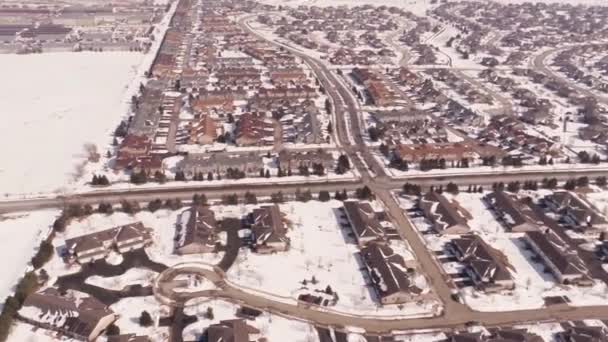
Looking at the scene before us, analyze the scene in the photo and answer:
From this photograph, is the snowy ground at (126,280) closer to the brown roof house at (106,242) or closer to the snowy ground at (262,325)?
the brown roof house at (106,242)

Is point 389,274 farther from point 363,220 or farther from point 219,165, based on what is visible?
point 219,165

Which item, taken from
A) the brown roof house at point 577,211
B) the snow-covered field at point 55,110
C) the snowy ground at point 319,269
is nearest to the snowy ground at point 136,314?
the snowy ground at point 319,269

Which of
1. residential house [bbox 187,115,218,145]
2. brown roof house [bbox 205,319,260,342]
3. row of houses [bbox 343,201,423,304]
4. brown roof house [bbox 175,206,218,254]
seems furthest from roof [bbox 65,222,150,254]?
residential house [bbox 187,115,218,145]

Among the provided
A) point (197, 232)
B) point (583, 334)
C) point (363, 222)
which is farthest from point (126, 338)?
point (583, 334)

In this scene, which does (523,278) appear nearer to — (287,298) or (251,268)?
(287,298)

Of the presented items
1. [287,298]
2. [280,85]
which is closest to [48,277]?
[287,298]

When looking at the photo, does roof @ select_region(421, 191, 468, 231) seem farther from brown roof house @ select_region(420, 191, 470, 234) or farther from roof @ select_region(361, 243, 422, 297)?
roof @ select_region(361, 243, 422, 297)
